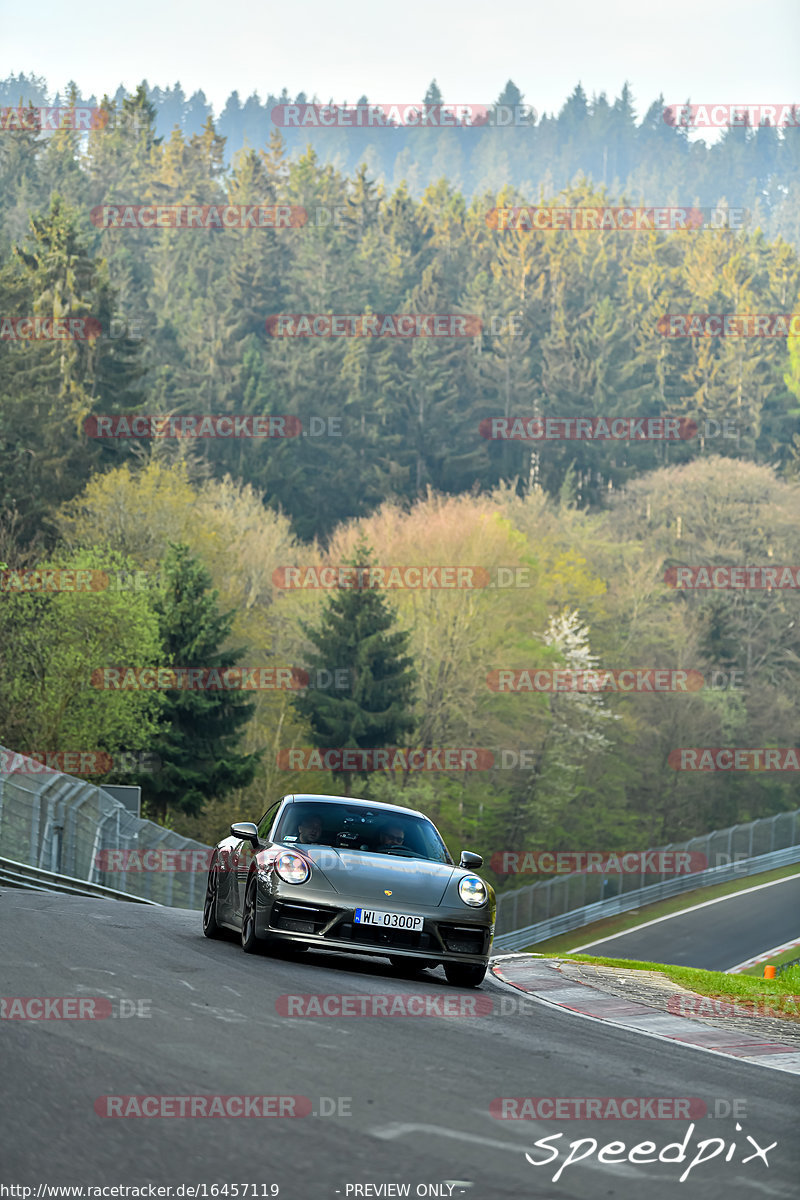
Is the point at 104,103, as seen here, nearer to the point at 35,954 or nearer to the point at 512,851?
the point at 512,851

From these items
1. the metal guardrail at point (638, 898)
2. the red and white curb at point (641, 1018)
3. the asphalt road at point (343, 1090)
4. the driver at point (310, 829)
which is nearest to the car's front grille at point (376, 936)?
the asphalt road at point (343, 1090)

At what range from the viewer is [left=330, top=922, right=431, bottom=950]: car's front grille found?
11336 mm

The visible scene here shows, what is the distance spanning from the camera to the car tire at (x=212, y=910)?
13766 millimetres

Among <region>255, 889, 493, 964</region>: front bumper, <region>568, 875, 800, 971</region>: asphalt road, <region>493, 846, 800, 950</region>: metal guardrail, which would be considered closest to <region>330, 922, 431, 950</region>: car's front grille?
<region>255, 889, 493, 964</region>: front bumper

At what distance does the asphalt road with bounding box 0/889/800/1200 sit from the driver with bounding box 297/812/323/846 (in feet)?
5.84

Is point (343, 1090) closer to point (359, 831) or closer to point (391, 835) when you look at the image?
point (359, 831)

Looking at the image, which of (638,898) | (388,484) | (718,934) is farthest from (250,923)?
(388,484)

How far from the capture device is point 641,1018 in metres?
11.1

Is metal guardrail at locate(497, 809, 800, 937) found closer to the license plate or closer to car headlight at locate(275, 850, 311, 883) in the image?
car headlight at locate(275, 850, 311, 883)

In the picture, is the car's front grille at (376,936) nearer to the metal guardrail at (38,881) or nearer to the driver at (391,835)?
the driver at (391,835)

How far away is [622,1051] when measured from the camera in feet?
28.4

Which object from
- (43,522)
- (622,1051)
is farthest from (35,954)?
(43,522)

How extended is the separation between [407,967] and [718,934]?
130ft

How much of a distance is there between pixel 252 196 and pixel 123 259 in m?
17.8
